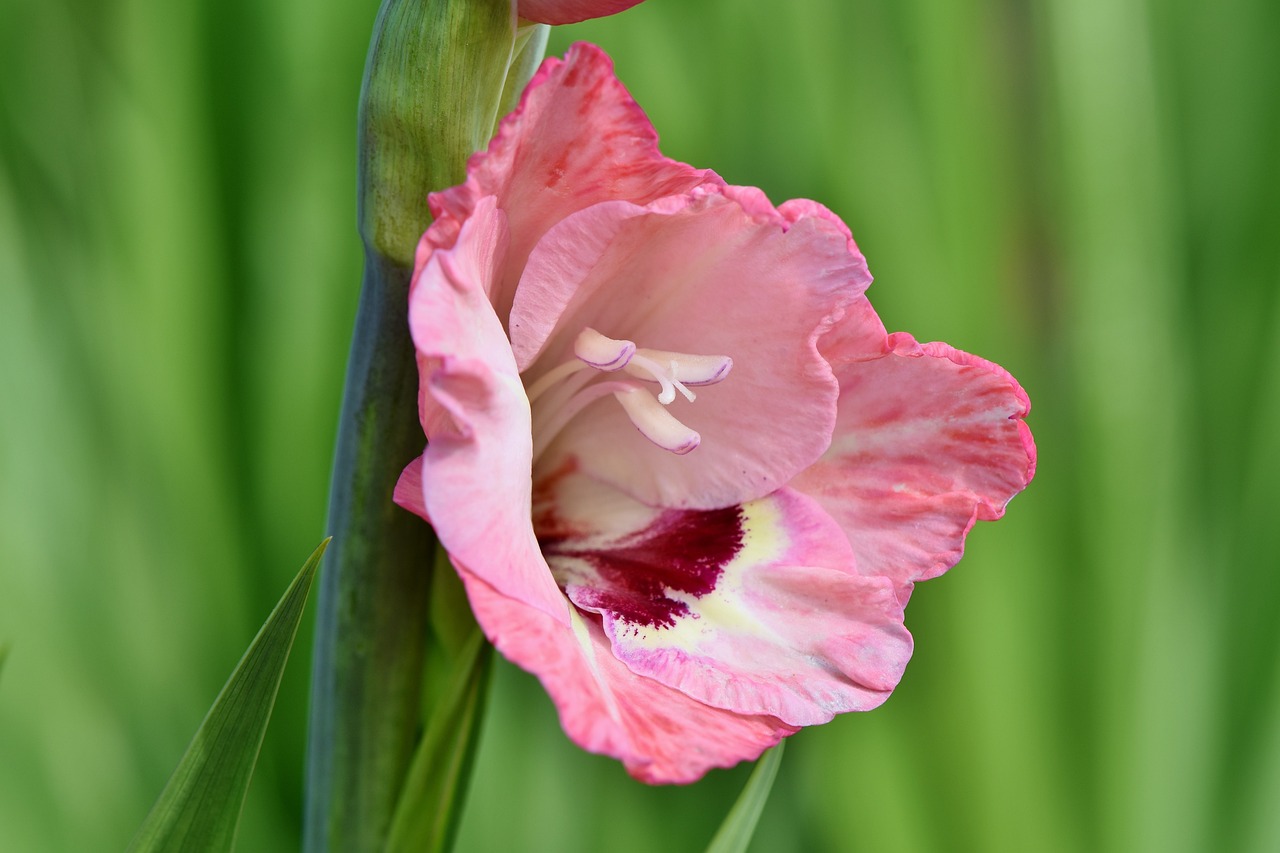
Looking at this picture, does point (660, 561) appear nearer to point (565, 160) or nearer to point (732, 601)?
point (732, 601)

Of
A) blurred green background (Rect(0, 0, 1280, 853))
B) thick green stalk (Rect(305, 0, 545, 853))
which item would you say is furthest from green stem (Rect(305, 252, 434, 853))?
blurred green background (Rect(0, 0, 1280, 853))

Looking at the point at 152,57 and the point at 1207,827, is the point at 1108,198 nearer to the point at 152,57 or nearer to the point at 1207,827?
the point at 1207,827

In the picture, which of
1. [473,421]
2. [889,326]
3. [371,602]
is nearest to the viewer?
[473,421]

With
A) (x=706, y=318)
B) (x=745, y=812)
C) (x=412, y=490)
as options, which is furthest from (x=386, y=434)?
(x=745, y=812)

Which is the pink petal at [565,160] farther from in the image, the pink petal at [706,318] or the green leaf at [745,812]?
the green leaf at [745,812]

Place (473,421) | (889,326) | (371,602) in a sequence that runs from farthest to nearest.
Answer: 1. (889,326)
2. (371,602)
3. (473,421)

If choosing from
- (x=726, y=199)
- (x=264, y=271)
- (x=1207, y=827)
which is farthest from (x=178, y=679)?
(x=1207, y=827)
